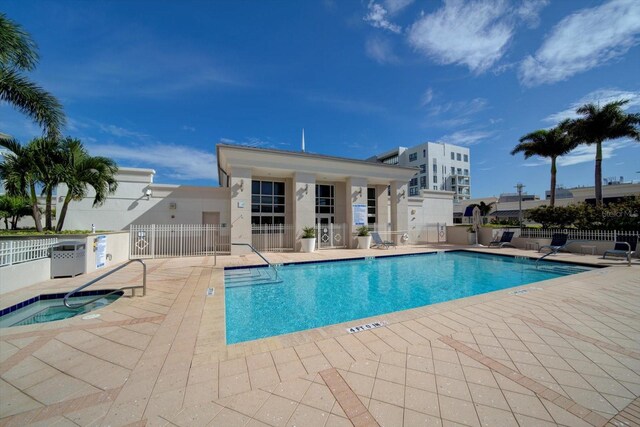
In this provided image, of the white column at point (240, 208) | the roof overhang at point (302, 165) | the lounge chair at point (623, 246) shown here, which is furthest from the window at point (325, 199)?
the lounge chair at point (623, 246)

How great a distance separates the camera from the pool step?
303 inches

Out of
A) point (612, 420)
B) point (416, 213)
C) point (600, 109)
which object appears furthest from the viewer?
point (416, 213)

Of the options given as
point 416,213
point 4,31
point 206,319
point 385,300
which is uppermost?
point 4,31

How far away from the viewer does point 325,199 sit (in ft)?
57.9

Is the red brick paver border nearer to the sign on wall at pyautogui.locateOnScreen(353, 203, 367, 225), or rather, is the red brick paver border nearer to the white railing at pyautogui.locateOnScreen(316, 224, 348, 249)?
the white railing at pyautogui.locateOnScreen(316, 224, 348, 249)

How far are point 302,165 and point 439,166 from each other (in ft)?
145

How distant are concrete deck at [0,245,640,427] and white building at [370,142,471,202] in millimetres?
47871

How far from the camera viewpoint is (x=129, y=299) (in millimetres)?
5297

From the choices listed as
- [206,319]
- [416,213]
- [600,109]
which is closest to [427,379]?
[206,319]

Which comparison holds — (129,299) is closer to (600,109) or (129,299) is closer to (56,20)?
(56,20)

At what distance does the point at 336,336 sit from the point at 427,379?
136 centimetres

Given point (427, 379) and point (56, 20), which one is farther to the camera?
point (56, 20)

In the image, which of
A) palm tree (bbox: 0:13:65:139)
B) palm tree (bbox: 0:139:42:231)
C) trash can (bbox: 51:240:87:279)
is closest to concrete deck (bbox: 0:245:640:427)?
trash can (bbox: 51:240:87:279)

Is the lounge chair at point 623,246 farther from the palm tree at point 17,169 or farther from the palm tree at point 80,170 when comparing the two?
the palm tree at point 17,169
